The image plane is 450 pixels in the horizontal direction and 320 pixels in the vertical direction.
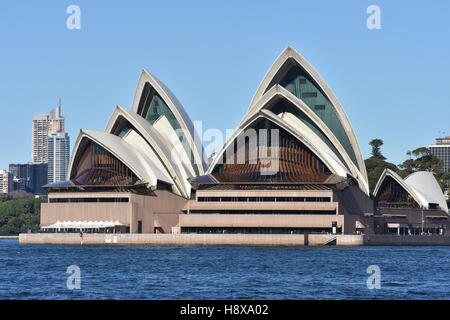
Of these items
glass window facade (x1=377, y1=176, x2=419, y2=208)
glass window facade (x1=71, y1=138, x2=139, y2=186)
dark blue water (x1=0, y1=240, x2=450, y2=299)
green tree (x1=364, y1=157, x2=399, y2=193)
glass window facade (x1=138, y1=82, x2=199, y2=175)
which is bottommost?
dark blue water (x1=0, y1=240, x2=450, y2=299)

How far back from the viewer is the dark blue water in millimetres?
43875

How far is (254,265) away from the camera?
65.1m

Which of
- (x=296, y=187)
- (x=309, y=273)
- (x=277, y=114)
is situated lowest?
(x=309, y=273)

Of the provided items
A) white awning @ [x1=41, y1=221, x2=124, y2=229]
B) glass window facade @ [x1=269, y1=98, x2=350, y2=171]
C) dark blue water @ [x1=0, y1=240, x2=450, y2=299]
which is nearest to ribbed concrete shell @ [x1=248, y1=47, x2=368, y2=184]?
glass window facade @ [x1=269, y1=98, x2=350, y2=171]

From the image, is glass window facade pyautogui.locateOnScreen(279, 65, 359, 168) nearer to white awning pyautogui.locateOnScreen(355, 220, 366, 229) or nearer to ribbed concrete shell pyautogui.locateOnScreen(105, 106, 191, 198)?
white awning pyautogui.locateOnScreen(355, 220, 366, 229)

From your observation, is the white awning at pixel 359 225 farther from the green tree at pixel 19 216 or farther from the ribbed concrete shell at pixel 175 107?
the green tree at pixel 19 216

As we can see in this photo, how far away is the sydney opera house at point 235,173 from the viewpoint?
103 metres

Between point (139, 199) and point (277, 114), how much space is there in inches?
751

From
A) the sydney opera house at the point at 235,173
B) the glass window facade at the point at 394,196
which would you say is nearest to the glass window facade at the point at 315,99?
the sydney opera house at the point at 235,173

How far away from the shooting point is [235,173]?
107875mm

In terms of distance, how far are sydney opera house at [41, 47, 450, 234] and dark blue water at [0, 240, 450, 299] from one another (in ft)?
63.3

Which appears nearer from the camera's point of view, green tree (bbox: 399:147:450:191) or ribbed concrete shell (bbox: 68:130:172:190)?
ribbed concrete shell (bbox: 68:130:172:190)
